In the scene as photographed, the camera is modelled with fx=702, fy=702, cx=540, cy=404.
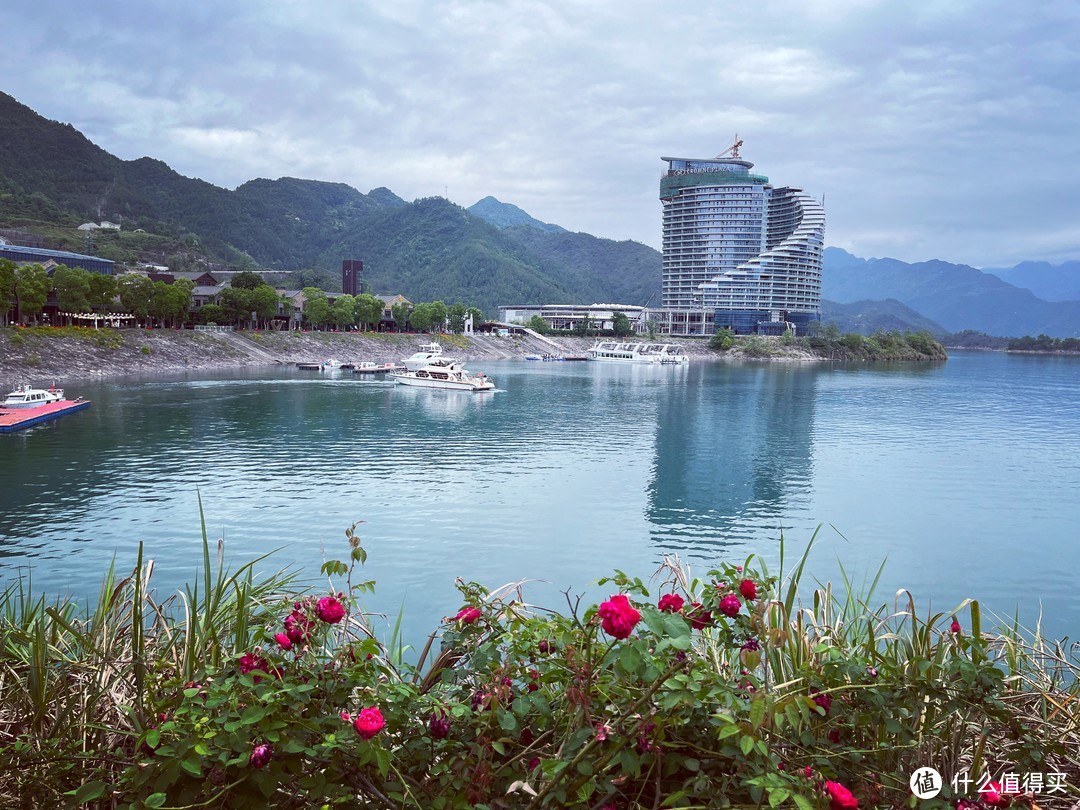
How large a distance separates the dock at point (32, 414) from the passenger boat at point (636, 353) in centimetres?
6949

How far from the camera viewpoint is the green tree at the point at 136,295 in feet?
194

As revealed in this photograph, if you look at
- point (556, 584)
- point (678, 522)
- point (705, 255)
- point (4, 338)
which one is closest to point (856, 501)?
point (678, 522)

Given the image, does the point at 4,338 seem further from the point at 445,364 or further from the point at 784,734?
the point at 784,734

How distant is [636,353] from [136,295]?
Result: 59668 millimetres

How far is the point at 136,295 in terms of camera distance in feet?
195

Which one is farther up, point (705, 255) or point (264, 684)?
point (705, 255)

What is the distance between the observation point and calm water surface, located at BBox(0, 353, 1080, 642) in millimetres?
12641

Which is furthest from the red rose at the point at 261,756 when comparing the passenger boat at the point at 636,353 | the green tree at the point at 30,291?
the passenger boat at the point at 636,353

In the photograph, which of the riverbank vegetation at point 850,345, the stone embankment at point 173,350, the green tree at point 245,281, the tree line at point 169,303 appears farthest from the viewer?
the riverbank vegetation at point 850,345

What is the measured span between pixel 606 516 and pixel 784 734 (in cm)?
1406

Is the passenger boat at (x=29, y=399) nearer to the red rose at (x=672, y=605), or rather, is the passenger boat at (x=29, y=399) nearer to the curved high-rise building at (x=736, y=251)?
the red rose at (x=672, y=605)

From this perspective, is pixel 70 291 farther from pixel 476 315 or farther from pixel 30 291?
pixel 476 315

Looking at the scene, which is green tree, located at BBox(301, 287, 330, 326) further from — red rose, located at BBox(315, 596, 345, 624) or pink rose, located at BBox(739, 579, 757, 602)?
pink rose, located at BBox(739, 579, 757, 602)

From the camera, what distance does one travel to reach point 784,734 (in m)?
2.53
